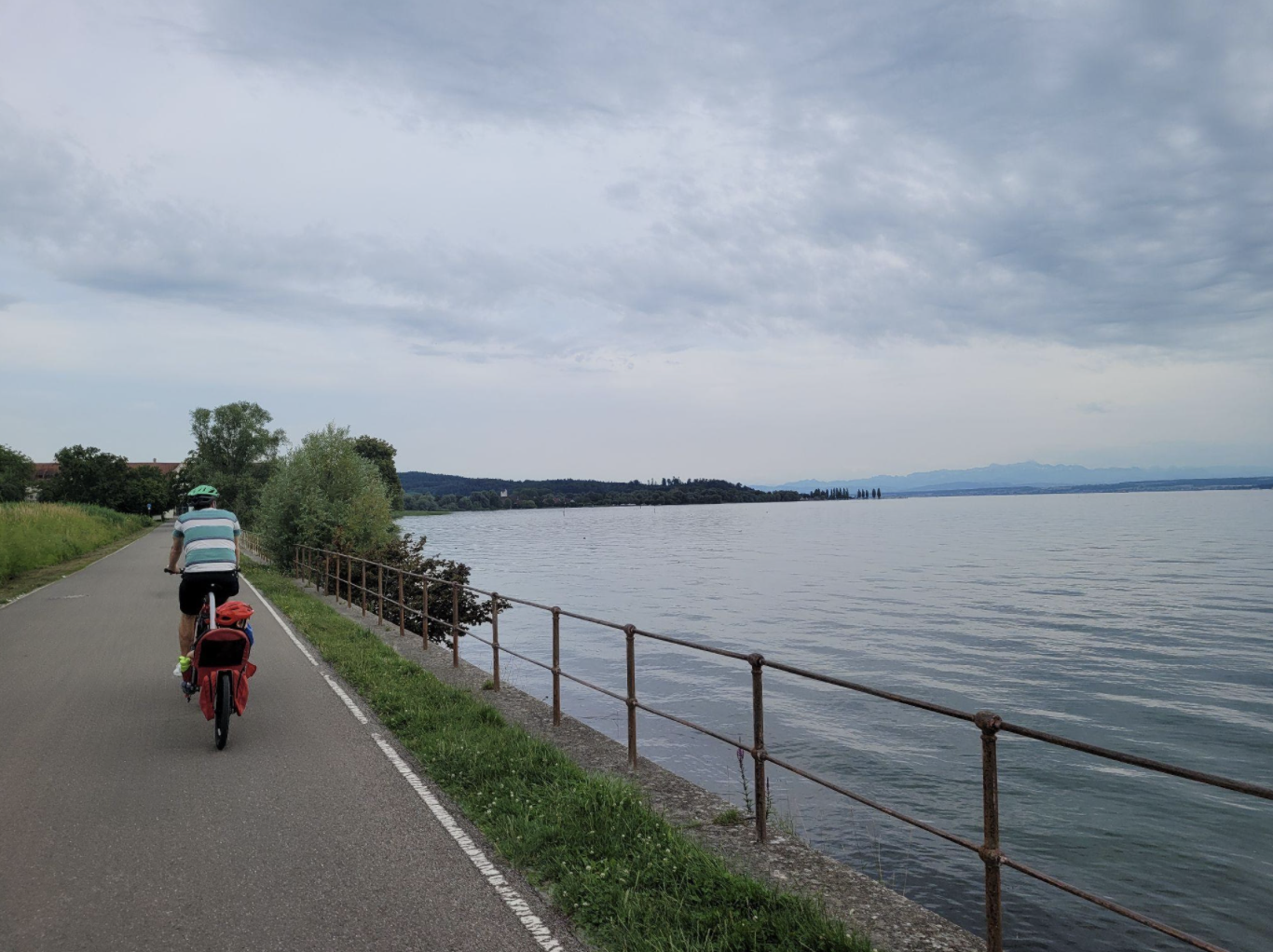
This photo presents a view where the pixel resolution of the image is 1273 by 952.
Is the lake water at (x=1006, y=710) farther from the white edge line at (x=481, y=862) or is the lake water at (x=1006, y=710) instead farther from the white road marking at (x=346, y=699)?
the white road marking at (x=346, y=699)

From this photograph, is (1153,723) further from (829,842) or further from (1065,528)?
(1065,528)

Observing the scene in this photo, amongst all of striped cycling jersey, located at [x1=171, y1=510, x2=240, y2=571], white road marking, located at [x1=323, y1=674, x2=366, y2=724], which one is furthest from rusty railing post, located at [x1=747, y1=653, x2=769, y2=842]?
striped cycling jersey, located at [x1=171, y1=510, x2=240, y2=571]

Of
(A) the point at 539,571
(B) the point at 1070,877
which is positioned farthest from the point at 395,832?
(A) the point at 539,571

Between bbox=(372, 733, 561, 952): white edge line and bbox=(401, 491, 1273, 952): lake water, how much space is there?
13.5 ft

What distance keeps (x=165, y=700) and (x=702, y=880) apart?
7150 mm

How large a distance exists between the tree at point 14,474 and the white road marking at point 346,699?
117671mm

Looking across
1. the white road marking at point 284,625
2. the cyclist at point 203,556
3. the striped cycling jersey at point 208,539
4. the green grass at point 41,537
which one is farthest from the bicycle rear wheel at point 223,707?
the green grass at point 41,537

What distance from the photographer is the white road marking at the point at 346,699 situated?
892 centimetres

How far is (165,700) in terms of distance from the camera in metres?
9.53

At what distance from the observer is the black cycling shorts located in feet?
28.0

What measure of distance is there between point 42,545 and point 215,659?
27.6 meters

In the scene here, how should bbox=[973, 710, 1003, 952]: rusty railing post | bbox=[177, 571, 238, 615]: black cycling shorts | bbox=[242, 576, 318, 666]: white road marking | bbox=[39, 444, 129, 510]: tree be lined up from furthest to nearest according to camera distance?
1. bbox=[39, 444, 129, 510]: tree
2. bbox=[242, 576, 318, 666]: white road marking
3. bbox=[177, 571, 238, 615]: black cycling shorts
4. bbox=[973, 710, 1003, 952]: rusty railing post

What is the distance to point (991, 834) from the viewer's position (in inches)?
154

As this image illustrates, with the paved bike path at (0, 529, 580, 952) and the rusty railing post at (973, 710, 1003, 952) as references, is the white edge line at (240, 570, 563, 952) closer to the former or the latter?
the paved bike path at (0, 529, 580, 952)
